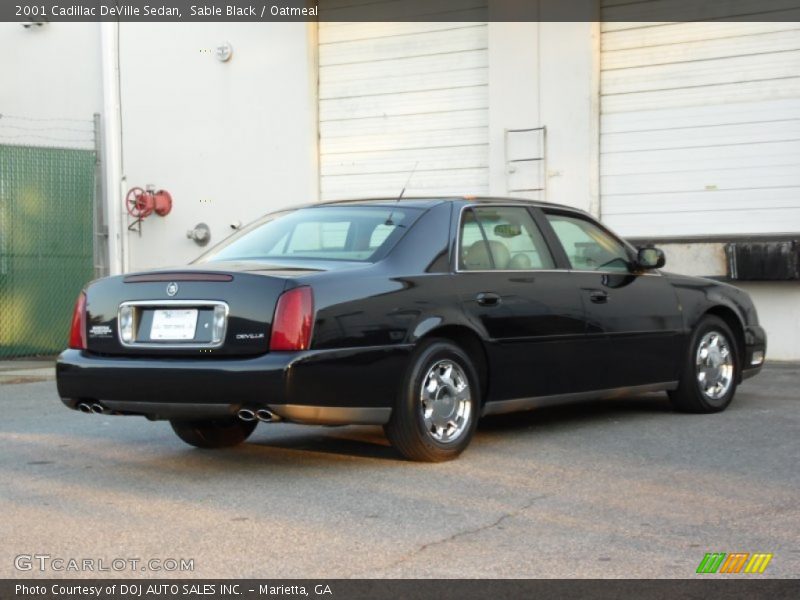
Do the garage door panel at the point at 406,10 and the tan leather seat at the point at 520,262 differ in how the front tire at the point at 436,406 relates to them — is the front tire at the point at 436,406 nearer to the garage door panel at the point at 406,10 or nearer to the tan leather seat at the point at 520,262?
the tan leather seat at the point at 520,262

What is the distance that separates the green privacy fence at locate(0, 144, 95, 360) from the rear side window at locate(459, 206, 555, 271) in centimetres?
897

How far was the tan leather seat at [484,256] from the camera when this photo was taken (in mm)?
7543

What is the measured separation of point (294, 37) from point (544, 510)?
11452 millimetres

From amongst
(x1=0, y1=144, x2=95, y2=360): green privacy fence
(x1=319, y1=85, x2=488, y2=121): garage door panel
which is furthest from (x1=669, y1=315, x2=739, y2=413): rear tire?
(x1=0, y1=144, x2=95, y2=360): green privacy fence

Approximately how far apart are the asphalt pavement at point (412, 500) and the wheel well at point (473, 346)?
0.43 metres

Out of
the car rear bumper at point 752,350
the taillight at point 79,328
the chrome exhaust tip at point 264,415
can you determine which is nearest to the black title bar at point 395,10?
the car rear bumper at point 752,350

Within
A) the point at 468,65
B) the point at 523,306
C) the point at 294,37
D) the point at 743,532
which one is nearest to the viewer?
the point at 743,532

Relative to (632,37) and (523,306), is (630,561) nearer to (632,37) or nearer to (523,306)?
(523,306)

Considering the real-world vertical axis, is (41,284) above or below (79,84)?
below

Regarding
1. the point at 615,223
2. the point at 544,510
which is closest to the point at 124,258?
the point at 615,223

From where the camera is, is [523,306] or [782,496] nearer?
[782,496]

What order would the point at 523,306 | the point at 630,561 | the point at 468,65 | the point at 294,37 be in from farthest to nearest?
the point at 294,37, the point at 468,65, the point at 523,306, the point at 630,561

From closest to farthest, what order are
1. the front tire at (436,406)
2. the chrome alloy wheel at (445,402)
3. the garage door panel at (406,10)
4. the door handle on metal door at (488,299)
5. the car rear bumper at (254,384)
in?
the car rear bumper at (254,384)
the front tire at (436,406)
the chrome alloy wheel at (445,402)
the door handle on metal door at (488,299)
the garage door panel at (406,10)

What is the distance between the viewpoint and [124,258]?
17.4 meters
